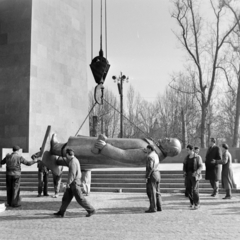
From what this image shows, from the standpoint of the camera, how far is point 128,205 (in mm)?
9922

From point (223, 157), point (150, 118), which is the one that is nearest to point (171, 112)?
point (150, 118)

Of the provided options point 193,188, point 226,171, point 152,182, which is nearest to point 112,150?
point 152,182

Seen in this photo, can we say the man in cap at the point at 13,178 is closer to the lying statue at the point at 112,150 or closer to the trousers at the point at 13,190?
the trousers at the point at 13,190

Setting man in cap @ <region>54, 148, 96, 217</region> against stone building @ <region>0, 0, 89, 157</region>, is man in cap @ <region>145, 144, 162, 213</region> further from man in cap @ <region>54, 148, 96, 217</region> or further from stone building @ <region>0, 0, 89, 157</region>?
stone building @ <region>0, 0, 89, 157</region>

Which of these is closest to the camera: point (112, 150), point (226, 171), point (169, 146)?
point (112, 150)

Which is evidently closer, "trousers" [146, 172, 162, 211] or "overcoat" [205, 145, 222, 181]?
"trousers" [146, 172, 162, 211]

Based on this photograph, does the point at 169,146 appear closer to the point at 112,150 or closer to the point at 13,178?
the point at 112,150

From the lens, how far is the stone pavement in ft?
21.0

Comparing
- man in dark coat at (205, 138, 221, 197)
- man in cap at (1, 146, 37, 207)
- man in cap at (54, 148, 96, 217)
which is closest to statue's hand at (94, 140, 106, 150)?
man in cap at (54, 148, 96, 217)

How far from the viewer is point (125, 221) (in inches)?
302

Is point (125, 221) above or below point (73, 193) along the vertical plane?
below

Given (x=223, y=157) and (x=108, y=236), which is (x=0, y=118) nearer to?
(x=223, y=157)

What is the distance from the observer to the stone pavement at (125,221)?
6.40m

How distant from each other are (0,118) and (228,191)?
15.2 m
